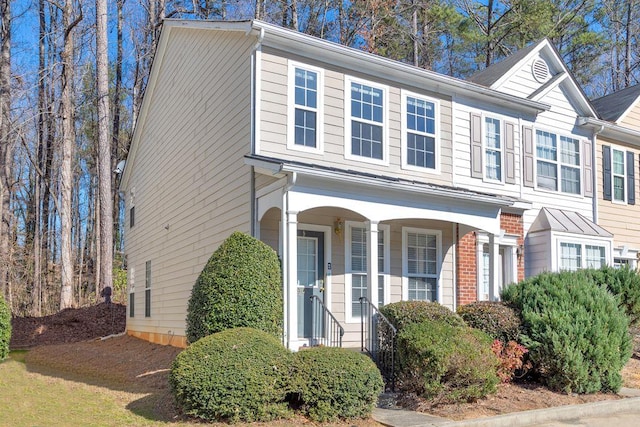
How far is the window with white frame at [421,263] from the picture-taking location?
1254 centimetres

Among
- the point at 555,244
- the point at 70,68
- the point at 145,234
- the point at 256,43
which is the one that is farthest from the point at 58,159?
the point at 555,244

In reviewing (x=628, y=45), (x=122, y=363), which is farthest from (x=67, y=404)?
(x=628, y=45)

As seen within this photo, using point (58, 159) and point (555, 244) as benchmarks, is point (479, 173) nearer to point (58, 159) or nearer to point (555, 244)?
point (555, 244)

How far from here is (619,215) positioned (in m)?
16.3

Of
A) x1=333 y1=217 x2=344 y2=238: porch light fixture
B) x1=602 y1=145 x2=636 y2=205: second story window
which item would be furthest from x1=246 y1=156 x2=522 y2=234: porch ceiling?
x1=602 y1=145 x2=636 y2=205: second story window

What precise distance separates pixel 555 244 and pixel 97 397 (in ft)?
32.4

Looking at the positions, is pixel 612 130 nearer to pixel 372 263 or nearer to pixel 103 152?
pixel 372 263

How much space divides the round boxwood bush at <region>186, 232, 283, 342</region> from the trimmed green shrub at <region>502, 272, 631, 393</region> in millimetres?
3834

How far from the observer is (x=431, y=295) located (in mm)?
12805

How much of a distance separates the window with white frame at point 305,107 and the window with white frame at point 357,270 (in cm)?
177

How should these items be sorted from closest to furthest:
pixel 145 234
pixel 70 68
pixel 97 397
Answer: pixel 97 397 < pixel 145 234 < pixel 70 68

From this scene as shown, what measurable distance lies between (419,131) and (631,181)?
752cm

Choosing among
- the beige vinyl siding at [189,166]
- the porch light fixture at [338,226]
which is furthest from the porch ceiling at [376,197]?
the beige vinyl siding at [189,166]

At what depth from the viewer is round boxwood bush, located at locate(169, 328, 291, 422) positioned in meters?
6.99
